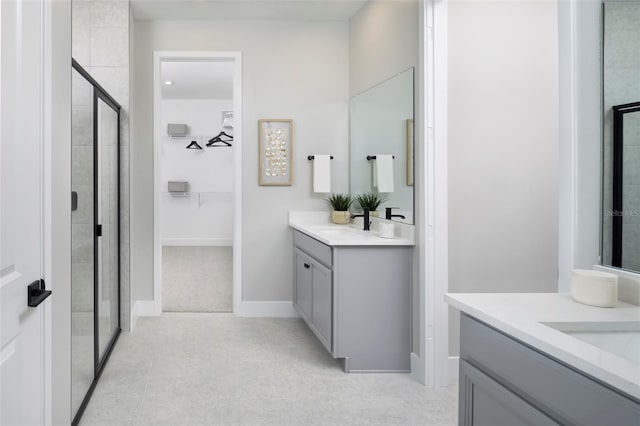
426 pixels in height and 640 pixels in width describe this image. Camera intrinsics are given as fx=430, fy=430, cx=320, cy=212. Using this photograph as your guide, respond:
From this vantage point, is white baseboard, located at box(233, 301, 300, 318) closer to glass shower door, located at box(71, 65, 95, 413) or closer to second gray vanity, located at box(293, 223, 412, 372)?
second gray vanity, located at box(293, 223, 412, 372)

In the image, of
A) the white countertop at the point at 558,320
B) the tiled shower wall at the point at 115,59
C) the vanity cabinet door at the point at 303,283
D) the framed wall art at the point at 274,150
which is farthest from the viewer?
the framed wall art at the point at 274,150

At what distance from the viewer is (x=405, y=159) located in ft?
9.68

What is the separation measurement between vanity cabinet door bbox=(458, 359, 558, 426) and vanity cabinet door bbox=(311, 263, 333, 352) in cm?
162

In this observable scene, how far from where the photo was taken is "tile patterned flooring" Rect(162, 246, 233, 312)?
175 inches

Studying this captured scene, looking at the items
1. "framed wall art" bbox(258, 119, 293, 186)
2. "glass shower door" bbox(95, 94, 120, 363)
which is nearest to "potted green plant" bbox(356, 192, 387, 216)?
"framed wall art" bbox(258, 119, 293, 186)

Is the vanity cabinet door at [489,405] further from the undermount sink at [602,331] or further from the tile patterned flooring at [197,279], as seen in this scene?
the tile patterned flooring at [197,279]

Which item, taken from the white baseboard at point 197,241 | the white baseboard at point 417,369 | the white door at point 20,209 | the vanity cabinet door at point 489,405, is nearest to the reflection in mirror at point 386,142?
the white baseboard at point 417,369

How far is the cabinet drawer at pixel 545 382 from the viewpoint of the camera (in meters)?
0.82

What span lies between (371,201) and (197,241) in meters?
5.51

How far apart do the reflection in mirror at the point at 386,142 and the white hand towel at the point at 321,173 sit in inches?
9.2

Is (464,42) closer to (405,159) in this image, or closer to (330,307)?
(405,159)

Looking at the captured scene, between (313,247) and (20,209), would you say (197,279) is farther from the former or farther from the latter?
(20,209)

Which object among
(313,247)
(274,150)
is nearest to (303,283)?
(313,247)

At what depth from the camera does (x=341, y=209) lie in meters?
3.97
